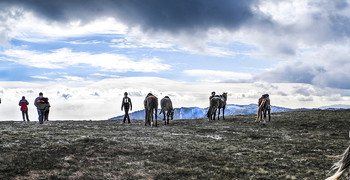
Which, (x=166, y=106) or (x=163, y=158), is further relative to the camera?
(x=166, y=106)

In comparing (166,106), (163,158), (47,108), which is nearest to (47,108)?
(47,108)

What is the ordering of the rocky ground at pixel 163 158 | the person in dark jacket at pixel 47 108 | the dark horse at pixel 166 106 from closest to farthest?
the rocky ground at pixel 163 158 < the person in dark jacket at pixel 47 108 < the dark horse at pixel 166 106

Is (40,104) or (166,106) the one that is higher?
(40,104)

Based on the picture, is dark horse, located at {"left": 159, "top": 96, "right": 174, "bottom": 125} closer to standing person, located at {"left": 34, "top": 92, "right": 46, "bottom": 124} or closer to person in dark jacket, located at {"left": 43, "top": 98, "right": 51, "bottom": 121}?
person in dark jacket, located at {"left": 43, "top": 98, "right": 51, "bottom": 121}

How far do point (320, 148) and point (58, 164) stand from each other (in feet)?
55.8

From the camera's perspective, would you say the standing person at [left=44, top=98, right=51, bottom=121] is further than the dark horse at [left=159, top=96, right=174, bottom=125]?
No

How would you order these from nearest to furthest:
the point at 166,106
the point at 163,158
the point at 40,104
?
the point at 163,158 → the point at 40,104 → the point at 166,106

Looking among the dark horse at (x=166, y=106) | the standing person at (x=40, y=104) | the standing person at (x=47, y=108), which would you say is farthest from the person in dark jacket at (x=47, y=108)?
the dark horse at (x=166, y=106)

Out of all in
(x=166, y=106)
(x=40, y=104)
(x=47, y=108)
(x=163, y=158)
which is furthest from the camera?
(x=166, y=106)

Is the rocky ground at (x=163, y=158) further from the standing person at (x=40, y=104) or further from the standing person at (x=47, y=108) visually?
the standing person at (x=47, y=108)

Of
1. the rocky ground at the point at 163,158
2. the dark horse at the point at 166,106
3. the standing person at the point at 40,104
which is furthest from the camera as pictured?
the dark horse at the point at 166,106

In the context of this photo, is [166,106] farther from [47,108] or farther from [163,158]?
[163,158]

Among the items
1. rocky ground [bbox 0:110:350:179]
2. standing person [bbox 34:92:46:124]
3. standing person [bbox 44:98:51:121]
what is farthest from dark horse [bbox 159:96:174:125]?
standing person [bbox 34:92:46:124]

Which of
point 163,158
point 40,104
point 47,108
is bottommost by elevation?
point 163,158
